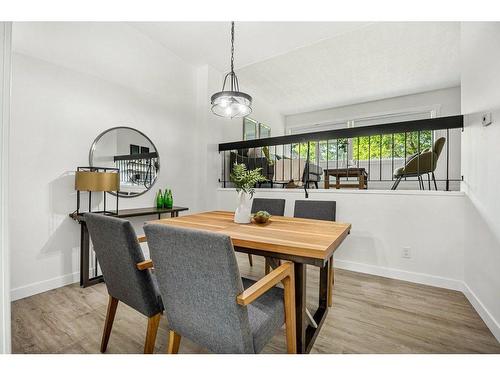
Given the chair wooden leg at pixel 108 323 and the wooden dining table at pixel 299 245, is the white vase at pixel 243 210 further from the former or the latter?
the chair wooden leg at pixel 108 323

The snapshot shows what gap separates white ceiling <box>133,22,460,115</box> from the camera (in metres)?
3.25

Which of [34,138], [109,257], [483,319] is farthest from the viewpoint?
[34,138]

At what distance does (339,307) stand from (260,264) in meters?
1.25

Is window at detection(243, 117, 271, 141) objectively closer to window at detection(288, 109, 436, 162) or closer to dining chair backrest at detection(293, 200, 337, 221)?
window at detection(288, 109, 436, 162)

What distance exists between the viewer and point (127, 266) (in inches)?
49.2

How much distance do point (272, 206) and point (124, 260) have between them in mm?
1926

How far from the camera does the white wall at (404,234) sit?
242 cm

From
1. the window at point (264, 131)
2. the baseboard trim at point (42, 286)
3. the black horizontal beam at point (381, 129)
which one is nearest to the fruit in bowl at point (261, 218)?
the black horizontal beam at point (381, 129)

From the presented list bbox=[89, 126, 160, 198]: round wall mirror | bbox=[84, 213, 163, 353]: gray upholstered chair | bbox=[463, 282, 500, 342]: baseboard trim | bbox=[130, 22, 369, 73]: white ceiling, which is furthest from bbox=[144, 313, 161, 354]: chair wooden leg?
bbox=[130, 22, 369, 73]: white ceiling

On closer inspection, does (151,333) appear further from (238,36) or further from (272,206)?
(238,36)

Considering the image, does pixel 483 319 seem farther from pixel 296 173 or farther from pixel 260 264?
pixel 296 173

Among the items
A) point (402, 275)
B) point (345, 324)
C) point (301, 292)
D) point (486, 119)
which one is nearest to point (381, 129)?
point (486, 119)

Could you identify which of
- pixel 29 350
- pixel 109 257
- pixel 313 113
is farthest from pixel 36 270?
pixel 313 113
